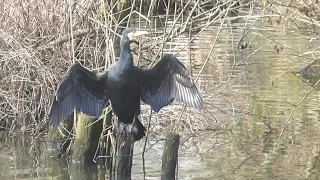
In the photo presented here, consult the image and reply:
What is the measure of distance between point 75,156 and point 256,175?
209cm

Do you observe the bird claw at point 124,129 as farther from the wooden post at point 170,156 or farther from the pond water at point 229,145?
the pond water at point 229,145

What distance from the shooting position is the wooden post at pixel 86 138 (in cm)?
814

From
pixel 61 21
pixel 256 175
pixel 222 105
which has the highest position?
pixel 61 21

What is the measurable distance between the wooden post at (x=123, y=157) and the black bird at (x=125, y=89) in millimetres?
119

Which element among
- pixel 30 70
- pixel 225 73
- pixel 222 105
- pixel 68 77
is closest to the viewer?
pixel 68 77

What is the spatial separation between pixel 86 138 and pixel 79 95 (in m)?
0.78

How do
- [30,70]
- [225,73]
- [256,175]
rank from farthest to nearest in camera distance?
[225,73], [30,70], [256,175]

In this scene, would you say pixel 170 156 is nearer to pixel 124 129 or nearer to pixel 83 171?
pixel 124 129

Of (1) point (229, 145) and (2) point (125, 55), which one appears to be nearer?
(2) point (125, 55)

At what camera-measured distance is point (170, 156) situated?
780 cm

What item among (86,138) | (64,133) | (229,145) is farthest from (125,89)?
(229,145)

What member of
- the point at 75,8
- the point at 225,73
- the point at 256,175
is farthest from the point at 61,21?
the point at 225,73

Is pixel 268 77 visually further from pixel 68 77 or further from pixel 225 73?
pixel 68 77

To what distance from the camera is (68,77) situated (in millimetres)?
7273
